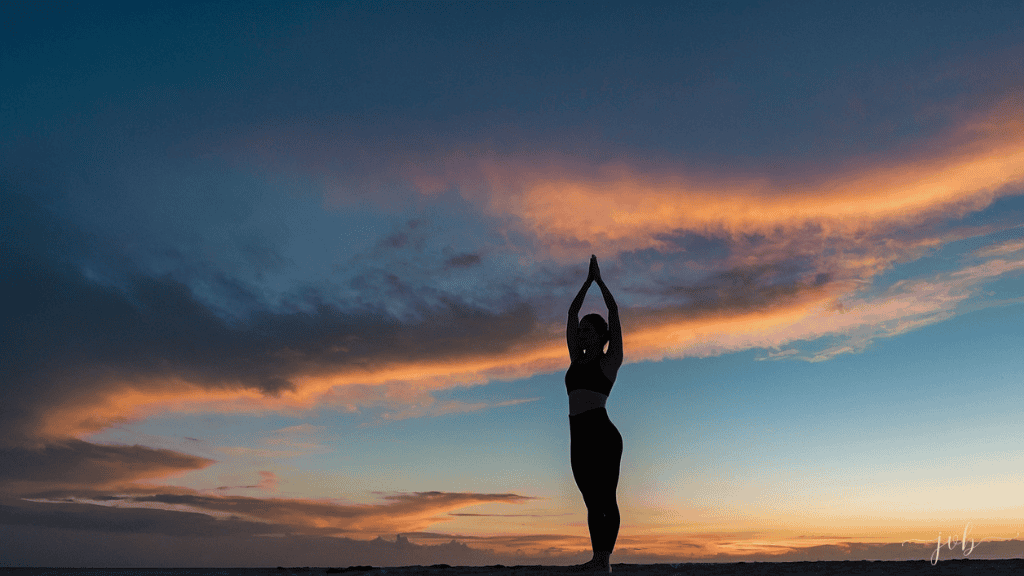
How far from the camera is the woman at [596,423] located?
944cm

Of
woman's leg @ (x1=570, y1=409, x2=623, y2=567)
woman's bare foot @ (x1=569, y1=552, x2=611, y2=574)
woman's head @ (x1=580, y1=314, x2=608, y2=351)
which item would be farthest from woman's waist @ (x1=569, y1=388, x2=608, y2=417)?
woman's bare foot @ (x1=569, y1=552, x2=611, y2=574)

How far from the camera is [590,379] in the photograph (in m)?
9.70

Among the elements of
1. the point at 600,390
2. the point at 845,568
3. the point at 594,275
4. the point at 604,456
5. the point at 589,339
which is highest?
the point at 594,275

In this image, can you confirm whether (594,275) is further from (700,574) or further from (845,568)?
(845,568)

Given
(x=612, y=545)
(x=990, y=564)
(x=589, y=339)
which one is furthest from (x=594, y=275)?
(x=990, y=564)

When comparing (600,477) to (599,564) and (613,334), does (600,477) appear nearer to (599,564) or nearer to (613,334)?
(599,564)

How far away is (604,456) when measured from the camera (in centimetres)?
948

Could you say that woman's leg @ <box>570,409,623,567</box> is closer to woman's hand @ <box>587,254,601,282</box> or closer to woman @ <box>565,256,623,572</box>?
woman @ <box>565,256,623,572</box>

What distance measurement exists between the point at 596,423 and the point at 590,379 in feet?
2.02

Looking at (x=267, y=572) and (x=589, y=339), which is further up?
(x=589, y=339)

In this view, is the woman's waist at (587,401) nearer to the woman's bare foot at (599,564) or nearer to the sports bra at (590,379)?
the sports bra at (590,379)

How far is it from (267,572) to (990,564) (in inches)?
431

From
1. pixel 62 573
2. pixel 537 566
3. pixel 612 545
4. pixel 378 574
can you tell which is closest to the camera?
pixel 378 574

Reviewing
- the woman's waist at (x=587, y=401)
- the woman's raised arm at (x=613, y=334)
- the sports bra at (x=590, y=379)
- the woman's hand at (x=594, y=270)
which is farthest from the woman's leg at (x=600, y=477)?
the woman's hand at (x=594, y=270)
